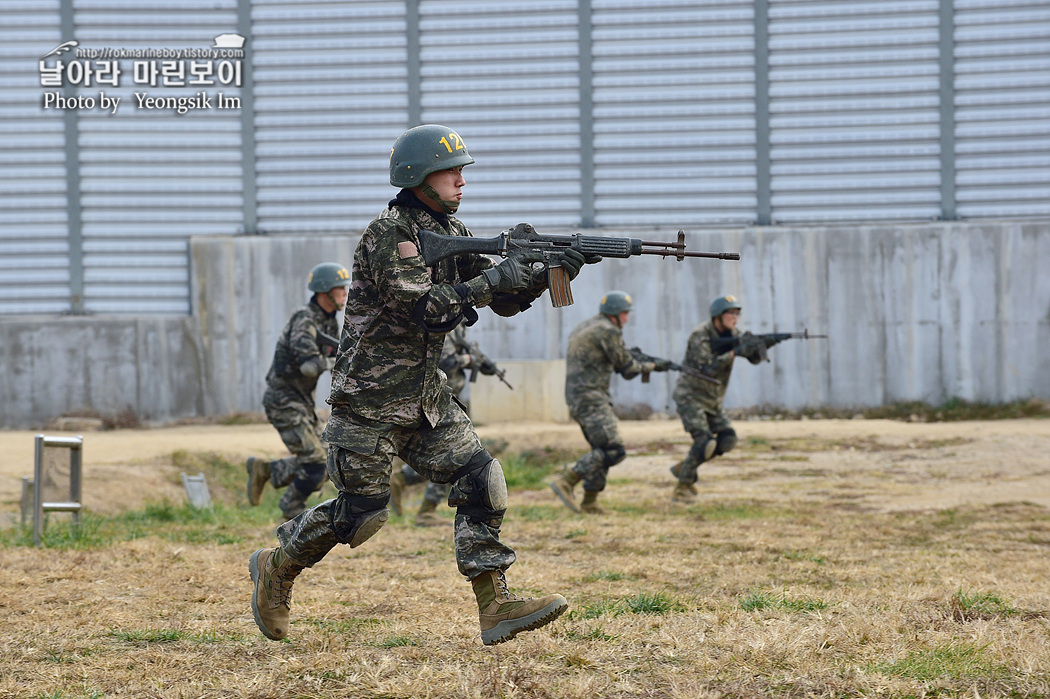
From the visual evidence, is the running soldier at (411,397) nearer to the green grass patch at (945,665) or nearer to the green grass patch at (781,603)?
the green grass patch at (945,665)

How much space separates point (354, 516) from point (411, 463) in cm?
34

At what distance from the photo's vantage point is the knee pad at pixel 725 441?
11.2 meters

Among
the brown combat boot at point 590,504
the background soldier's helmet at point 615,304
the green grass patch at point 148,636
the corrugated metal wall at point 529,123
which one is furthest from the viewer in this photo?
the corrugated metal wall at point 529,123

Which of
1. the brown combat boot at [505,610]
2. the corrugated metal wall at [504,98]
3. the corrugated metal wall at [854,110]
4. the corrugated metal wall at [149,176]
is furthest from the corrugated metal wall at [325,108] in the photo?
the brown combat boot at [505,610]

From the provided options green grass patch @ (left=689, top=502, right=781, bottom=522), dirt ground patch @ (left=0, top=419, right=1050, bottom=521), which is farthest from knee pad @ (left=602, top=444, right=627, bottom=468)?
dirt ground patch @ (left=0, top=419, right=1050, bottom=521)

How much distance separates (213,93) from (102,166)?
2.53m

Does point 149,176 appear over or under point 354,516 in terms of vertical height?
over

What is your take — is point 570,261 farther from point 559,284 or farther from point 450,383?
point 450,383

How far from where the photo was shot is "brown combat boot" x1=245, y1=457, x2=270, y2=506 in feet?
33.5

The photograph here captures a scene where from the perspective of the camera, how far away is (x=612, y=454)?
1041 cm

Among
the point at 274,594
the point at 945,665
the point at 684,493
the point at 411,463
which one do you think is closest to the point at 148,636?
the point at 274,594

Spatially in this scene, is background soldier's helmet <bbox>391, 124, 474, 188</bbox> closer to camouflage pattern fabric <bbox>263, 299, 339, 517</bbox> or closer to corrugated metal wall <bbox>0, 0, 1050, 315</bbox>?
camouflage pattern fabric <bbox>263, 299, 339, 517</bbox>

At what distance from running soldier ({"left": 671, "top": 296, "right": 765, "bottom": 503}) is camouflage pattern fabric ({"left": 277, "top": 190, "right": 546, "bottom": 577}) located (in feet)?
22.2

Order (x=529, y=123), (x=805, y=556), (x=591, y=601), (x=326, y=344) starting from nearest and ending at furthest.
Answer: (x=591, y=601) < (x=805, y=556) < (x=326, y=344) < (x=529, y=123)
